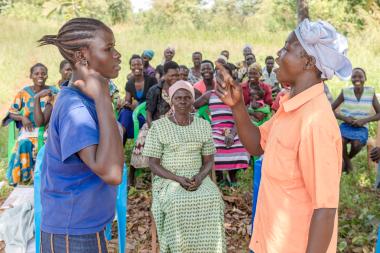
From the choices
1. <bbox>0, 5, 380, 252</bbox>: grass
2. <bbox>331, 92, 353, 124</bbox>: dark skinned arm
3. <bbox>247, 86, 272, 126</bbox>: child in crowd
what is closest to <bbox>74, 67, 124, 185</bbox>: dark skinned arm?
<bbox>0, 5, 380, 252</bbox>: grass

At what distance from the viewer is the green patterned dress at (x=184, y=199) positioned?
3.29m

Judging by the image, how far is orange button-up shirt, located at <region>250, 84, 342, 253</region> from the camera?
1.47 metres

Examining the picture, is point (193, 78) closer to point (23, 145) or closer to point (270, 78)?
point (270, 78)

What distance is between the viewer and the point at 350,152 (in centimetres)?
559

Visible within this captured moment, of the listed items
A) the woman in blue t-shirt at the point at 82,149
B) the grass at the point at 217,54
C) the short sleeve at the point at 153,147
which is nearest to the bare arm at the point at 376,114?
the grass at the point at 217,54

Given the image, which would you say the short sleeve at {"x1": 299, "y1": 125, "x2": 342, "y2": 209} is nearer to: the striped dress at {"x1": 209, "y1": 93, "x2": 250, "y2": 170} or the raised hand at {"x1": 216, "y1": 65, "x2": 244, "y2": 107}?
the raised hand at {"x1": 216, "y1": 65, "x2": 244, "y2": 107}

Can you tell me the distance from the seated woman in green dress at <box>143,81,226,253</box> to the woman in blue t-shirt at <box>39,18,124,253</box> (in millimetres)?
1623

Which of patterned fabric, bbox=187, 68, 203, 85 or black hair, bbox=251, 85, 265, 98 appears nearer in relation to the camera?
black hair, bbox=251, 85, 265, 98

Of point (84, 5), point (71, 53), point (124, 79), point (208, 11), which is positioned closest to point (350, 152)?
point (71, 53)

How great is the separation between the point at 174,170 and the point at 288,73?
200 cm

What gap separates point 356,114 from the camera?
5645 millimetres

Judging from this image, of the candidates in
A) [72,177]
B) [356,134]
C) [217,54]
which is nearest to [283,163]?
[72,177]

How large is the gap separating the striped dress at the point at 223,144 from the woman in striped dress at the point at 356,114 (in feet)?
4.86

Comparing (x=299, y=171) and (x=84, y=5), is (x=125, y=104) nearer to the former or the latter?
(x=299, y=171)
